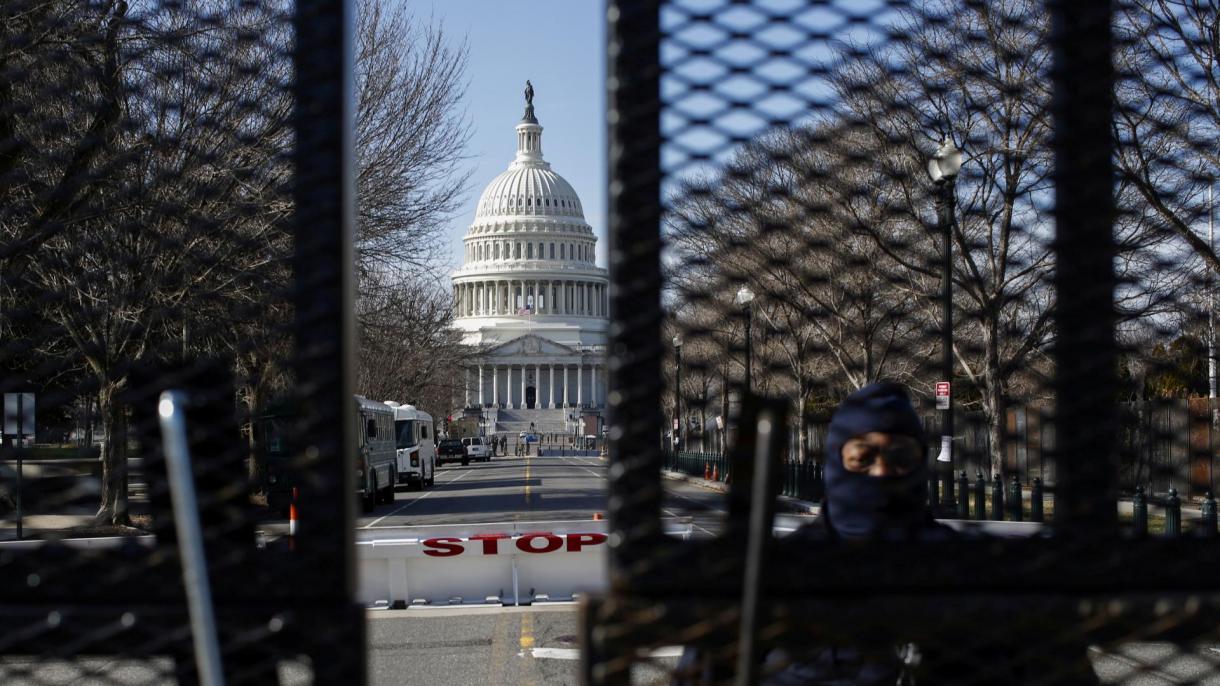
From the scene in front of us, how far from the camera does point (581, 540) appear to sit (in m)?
14.0

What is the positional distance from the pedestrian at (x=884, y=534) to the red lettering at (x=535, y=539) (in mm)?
10890

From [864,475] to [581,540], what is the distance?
11372mm

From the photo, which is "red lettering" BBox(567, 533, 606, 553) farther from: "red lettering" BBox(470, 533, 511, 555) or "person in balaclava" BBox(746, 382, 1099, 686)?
"person in balaclava" BBox(746, 382, 1099, 686)

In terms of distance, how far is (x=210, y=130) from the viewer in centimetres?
226

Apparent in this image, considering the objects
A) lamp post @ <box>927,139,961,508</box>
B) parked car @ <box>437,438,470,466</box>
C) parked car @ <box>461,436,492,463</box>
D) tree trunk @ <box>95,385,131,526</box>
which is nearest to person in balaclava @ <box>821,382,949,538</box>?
lamp post @ <box>927,139,961,508</box>

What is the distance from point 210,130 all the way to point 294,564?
3.16 ft

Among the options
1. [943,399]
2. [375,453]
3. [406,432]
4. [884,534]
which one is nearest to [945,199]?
[884,534]

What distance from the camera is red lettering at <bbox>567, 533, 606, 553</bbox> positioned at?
13.9 m

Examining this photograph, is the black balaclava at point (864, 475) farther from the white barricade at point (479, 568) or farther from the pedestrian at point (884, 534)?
the white barricade at point (479, 568)

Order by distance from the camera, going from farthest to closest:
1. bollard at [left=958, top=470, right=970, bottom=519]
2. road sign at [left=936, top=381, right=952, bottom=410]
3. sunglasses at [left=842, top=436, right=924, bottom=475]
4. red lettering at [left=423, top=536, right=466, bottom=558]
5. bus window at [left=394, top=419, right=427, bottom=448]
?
bus window at [left=394, top=419, right=427, bottom=448] → red lettering at [left=423, top=536, right=466, bottom=558] → bollard at [left=958, top=470, right=970, bottom=519] → road sign at [left=936, top=381, right=952, bottom=410] → sunglasses at [left=842, top=436, right=924, bottom=475]

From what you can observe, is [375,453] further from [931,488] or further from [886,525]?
[886,525]

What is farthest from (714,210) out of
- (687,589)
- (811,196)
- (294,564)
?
(294,564)

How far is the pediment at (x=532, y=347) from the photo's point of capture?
5349 inches

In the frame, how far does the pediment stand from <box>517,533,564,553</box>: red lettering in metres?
122
